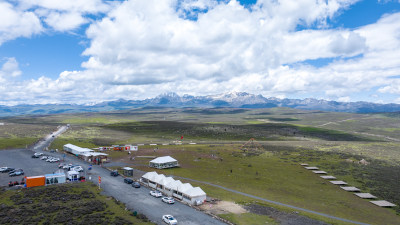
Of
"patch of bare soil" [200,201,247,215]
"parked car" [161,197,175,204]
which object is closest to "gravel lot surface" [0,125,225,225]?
"parked car" [161,197,175,204]

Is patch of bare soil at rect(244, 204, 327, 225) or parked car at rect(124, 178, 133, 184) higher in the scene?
parked car at rect(124, 178, 133, 184)

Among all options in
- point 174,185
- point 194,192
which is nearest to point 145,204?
point 174,185

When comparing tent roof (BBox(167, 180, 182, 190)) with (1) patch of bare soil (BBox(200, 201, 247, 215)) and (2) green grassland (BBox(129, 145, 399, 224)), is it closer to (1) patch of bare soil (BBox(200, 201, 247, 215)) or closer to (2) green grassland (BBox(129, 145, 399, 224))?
(1) patch of bare soil (BBox(200, 201, 247, 215))

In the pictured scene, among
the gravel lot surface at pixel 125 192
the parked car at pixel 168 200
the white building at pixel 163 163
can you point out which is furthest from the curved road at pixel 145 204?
the white building at pixel 163 163

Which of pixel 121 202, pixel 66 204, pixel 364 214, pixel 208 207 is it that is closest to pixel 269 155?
pixel 364 214

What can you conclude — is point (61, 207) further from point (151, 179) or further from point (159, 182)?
point (151, 179)

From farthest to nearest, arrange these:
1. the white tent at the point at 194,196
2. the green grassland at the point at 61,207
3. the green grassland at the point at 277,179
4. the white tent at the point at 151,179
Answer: the white tent at the point at 151,179 → the green grassland at the point at 277,179 → the white tent at the point at 194,196 → the green grassland at the point at 61,207

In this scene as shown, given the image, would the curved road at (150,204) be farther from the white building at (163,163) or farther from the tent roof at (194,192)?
the white building at (163,163)

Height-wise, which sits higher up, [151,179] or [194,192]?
[194,192]
